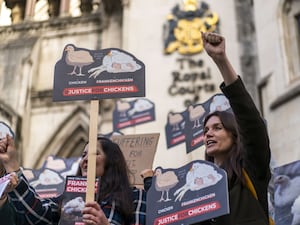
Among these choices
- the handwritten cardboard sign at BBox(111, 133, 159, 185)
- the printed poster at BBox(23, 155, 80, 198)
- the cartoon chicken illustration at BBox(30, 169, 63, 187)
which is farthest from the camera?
the cartoon chicken illustration at BBox(30, 169, 63, 187)

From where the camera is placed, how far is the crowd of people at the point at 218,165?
2.38 m

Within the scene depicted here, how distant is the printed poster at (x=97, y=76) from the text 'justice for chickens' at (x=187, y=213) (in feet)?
2.62

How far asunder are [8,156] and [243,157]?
1380 mm

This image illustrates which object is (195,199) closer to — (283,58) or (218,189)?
(218,189)

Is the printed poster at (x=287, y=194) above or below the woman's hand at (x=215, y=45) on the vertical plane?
below

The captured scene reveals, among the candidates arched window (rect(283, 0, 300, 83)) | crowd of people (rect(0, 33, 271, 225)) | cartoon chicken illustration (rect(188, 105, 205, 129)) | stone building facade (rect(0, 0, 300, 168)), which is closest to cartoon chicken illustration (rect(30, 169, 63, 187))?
cartoon chicken illustration (rect(188, 105, 205, 129))

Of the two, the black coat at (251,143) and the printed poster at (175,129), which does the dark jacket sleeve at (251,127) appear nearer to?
the black coat at (251,143)

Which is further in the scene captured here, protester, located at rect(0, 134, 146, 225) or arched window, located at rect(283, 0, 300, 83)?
arched window, located at rect(283, 0, 300, 83)

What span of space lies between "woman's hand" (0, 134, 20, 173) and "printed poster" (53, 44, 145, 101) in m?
0.38

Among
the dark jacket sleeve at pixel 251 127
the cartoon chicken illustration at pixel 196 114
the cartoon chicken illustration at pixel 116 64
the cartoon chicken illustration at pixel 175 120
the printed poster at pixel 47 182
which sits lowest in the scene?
the dark jacket sleeve at pixel 251 127

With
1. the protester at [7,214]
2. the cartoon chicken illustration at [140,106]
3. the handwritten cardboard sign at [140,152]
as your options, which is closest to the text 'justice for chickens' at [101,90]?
the protester at [7,214]

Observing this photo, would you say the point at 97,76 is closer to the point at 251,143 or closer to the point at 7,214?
the point at 7,214

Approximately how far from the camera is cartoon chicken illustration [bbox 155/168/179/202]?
8.43 ft

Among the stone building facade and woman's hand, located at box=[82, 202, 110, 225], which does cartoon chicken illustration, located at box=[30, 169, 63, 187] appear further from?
woman's hand, located at box=[82, 202, 110, 225]
